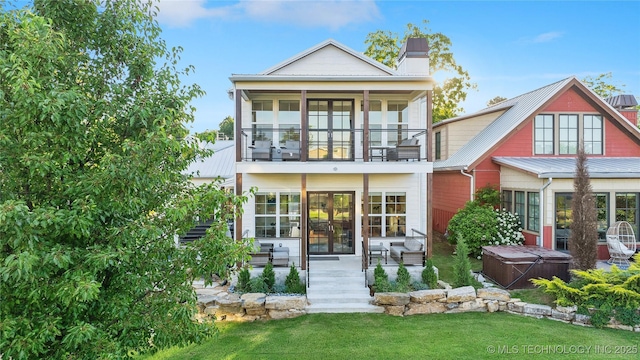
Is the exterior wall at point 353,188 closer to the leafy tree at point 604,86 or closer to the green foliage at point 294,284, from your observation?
the green foliage at point 294,284

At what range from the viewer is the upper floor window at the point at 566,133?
51.3 ft

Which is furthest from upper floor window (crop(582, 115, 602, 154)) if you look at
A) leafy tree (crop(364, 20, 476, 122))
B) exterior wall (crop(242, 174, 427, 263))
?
leafy tree (crop(364, 20, 476, 122))

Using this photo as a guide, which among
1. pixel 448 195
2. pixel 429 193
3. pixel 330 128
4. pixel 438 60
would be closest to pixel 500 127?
pixel 448 195

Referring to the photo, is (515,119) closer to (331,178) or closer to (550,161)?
(550,161)

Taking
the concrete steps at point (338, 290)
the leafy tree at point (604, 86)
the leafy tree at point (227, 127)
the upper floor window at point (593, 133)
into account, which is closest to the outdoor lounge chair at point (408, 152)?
the concrete steps at point (338, 290)

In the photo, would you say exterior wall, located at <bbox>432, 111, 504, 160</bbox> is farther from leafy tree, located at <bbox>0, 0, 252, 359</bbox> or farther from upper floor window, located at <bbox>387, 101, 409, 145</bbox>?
leafy tree, located at <bbox>0, 0, 252, 359</bbox>

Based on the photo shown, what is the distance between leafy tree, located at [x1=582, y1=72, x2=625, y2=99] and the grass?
29.2m

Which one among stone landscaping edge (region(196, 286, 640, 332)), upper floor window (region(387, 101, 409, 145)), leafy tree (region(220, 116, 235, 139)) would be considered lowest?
stone landscaping edge (region(196, 286, 640, 332))

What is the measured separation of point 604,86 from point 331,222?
29982mm

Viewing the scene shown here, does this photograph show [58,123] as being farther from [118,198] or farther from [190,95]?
[190,95]

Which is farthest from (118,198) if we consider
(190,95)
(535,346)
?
(535,346)

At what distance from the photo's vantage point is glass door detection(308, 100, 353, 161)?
12984 mm

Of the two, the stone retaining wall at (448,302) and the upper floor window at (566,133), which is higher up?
the upper floor window at (566,133)

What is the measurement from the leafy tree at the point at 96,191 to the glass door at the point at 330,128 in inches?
322
